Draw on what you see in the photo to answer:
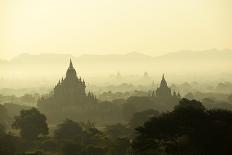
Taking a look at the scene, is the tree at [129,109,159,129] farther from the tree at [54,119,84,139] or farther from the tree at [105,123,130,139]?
the tree at [54,119,84,139]

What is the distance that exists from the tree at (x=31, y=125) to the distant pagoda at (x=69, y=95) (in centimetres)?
4101

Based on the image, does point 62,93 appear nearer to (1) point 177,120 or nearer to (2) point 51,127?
(2) point 51,127

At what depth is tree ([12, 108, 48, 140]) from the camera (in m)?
89.9

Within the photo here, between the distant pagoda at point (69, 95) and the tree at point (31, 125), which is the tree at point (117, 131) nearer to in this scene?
the tree at point (31, 125)

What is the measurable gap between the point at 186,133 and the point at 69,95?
3314 inches

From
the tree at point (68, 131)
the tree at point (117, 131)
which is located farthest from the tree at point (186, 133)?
the tree at point (117, 131)

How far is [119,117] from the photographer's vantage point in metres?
130

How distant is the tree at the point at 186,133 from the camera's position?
54.1 m

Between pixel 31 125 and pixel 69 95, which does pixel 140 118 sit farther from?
pixel 69 95

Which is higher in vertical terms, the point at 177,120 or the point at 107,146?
the point at 177,120

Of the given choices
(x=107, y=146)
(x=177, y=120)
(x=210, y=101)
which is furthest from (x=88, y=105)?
Answer: (x=177, y=120)

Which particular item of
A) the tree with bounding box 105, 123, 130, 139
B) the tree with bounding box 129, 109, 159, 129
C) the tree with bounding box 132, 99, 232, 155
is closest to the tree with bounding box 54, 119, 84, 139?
the tree with bounding box 105, 123, 130, 139

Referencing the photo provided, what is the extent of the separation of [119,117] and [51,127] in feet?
73.0

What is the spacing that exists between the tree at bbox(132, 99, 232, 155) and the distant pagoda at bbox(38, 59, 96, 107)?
80.6 metres
